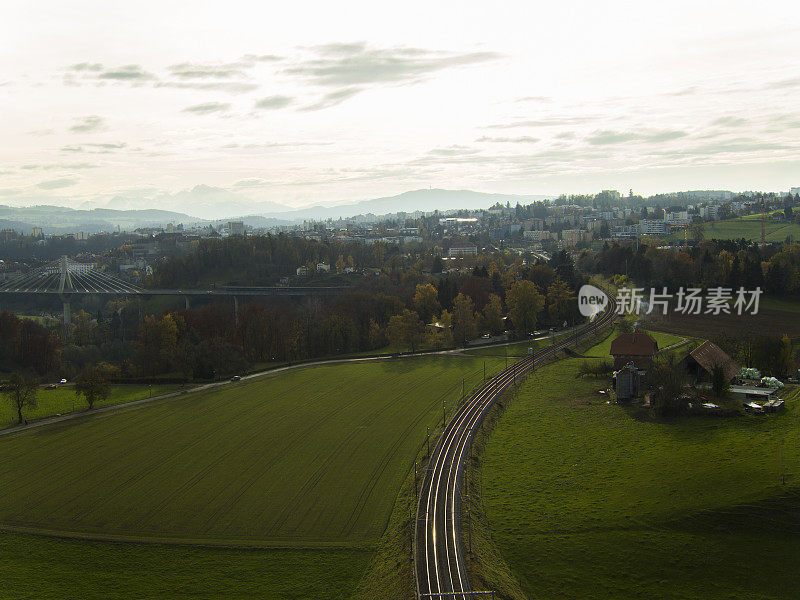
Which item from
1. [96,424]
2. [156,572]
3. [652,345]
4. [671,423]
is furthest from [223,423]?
[652,345]

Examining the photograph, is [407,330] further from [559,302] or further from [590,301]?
[590,301]

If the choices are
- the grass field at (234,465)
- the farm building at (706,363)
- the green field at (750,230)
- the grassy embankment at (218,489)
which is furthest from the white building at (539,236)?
the grassy embankment at (218,489)

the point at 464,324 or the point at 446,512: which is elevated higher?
the point at 464,324

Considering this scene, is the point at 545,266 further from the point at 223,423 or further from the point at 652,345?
the point at 223,423

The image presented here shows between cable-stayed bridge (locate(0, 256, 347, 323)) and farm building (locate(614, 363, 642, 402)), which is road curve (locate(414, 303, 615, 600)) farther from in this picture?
cable-stayed bridge (locate(0, 256, 347, 323))

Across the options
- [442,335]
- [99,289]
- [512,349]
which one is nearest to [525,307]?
[512,349]

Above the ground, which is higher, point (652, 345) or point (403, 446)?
point (652, 345)
